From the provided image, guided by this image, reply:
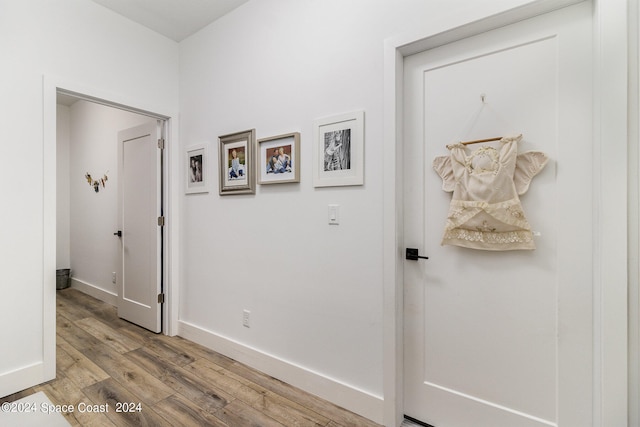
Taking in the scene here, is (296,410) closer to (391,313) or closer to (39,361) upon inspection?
(391,313)

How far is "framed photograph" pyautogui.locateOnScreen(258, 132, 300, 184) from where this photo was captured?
200 centimetres

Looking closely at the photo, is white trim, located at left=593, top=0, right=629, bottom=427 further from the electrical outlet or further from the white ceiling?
the white ceiling

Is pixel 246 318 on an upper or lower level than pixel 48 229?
lower

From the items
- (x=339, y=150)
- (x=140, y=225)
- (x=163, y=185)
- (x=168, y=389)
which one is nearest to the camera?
(x=339, y=150)

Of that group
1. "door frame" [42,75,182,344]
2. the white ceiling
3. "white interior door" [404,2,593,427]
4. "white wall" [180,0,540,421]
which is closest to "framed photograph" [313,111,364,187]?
"white wall" [180,0,540,421]

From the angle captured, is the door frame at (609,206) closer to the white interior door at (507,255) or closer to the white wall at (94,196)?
the white interior door at (507,255)

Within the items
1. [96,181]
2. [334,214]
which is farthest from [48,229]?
[96,181]

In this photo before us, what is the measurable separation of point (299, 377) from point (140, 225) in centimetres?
222

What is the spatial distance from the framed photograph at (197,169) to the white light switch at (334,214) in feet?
4.32

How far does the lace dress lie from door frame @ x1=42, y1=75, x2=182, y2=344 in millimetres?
2440

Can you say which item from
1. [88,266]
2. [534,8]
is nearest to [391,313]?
[534,8]

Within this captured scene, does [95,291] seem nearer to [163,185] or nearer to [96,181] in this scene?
[96,181]

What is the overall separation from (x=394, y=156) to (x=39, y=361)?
273 cm

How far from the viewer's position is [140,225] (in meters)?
3.03
